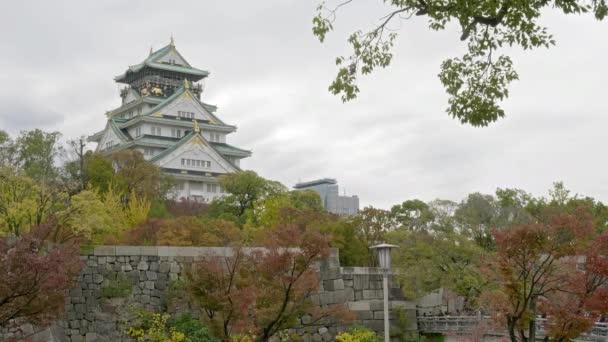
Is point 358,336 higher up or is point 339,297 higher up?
point 339,297

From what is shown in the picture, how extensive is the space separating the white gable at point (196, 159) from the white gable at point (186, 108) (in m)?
3.94

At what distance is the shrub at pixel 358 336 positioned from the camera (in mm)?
18312

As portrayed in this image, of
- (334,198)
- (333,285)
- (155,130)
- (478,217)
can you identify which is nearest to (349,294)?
(333,285)

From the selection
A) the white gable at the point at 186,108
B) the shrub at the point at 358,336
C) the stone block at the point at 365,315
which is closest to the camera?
the shrub at the point at 358,336

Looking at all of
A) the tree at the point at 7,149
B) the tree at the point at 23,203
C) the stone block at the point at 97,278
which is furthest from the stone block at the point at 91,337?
the tree at the point at 7,149

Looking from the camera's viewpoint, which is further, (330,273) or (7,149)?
(7,149)

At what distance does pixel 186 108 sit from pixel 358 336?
40.8 m

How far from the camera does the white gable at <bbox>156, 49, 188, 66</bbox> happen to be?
61.7 meters

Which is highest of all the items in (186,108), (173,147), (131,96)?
(131,96)

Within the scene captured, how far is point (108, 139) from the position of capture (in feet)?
188

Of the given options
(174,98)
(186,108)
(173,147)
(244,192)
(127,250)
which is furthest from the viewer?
(186,108)

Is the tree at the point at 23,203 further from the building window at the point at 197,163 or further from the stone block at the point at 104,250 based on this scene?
the building window at the point at 197,163

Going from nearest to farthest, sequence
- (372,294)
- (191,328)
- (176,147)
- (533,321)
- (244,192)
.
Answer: (533,321) → (191,328) → (372,294) → (244,192) → (176,147)

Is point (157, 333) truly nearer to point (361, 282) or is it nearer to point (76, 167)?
point (361, 282)
